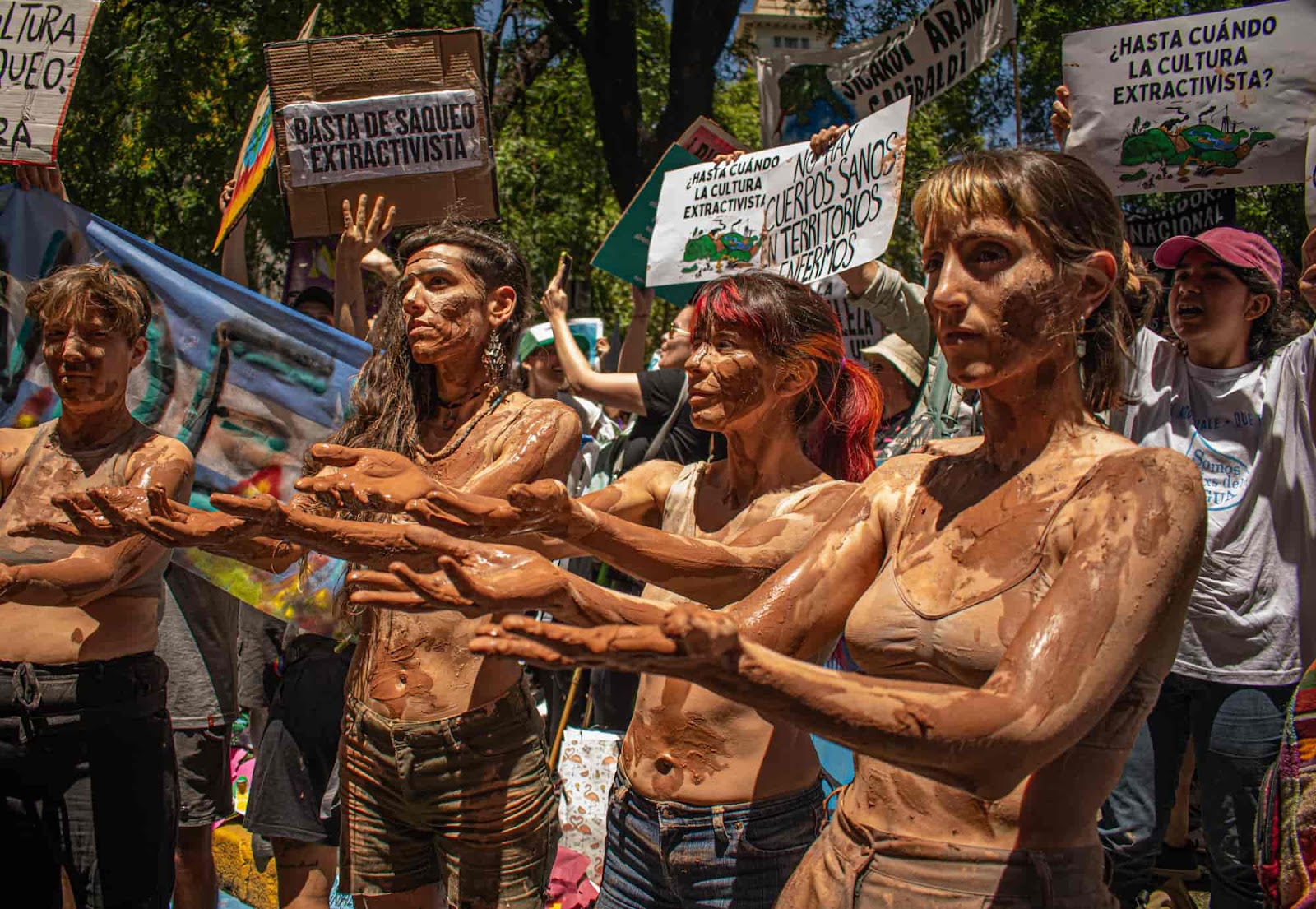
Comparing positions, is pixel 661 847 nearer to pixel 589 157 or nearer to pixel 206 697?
pixel 206 697

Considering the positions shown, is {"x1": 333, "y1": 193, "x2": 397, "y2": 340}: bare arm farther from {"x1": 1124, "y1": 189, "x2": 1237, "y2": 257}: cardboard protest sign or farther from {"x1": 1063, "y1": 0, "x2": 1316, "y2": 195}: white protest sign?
{"x1": 1124, "y1": 189, "x2": 1237, "y2": 257}: cardboard protest sign

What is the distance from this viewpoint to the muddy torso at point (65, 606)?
11.3 feet

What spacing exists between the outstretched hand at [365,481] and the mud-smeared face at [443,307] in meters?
1.05

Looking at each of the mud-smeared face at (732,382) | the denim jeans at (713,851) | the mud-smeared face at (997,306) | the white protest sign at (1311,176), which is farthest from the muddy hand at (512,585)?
the white protest sign at (1311,176)

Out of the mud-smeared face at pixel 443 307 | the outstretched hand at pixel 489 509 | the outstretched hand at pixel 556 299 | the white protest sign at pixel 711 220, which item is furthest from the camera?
the outstretched hand at pixel 556 299

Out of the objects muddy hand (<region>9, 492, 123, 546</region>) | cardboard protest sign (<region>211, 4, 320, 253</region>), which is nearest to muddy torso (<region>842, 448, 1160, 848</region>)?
muddy hand (<region>9, 492, 123, 546</region>)

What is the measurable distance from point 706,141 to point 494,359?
3332 millimetres

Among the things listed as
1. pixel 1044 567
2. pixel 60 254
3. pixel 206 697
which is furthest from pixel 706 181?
pixel 1044 567

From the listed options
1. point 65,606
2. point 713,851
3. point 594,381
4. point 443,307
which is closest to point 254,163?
point 594,381

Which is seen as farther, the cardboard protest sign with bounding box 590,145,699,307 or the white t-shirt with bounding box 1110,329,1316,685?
the cardboard protest sign with bounding box 590,145,699,307

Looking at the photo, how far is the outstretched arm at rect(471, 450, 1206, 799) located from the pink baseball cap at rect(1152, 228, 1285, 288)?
2220 mm

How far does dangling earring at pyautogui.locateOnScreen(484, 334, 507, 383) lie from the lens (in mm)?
3525

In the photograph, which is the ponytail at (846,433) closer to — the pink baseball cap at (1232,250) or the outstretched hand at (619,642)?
the pink baseball cap at (1232,250)

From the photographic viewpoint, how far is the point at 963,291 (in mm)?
1845
